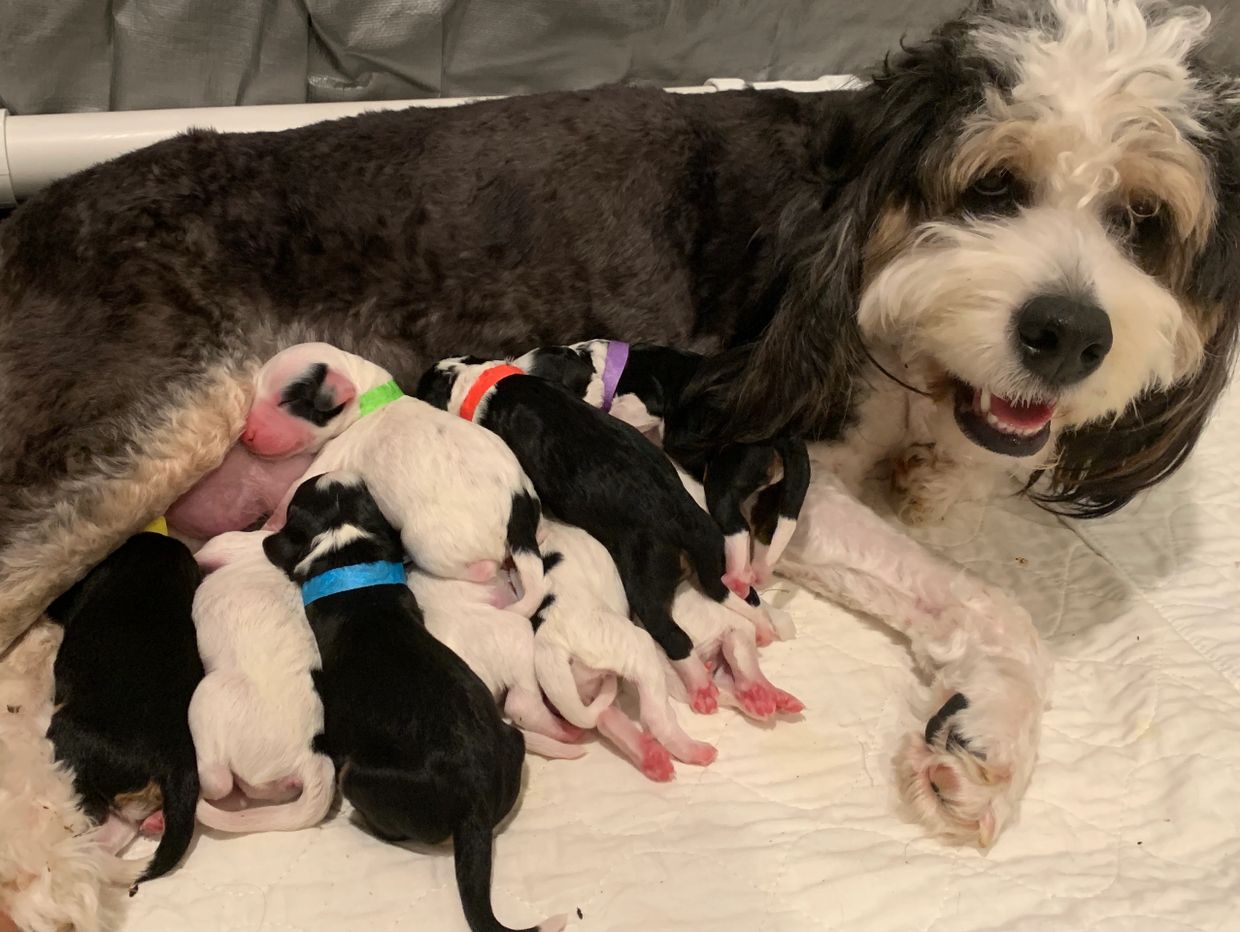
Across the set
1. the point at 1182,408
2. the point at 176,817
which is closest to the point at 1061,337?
the point at 1182,408

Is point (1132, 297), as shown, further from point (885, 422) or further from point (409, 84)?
point (409, 84)

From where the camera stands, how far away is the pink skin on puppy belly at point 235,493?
168cm

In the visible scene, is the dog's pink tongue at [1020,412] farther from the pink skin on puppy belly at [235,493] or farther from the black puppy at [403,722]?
the pink skin on puppy belly at [235,493]

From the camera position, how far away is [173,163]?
164 centimetres

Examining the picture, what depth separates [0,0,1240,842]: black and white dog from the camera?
4.40 feet

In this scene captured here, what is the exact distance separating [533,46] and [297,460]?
3.70ft

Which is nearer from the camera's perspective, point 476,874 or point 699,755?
point 476,874

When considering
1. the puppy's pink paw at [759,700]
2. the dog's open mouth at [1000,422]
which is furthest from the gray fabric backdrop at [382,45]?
the puppy's pink paw at [759,700]

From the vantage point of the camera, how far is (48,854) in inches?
46.8

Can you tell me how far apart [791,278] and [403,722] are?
882mm

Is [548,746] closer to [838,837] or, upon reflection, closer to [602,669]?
[602,669]

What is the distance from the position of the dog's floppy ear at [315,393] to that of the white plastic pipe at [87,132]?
2.07 ft

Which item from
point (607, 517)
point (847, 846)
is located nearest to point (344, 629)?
point (607, 517)

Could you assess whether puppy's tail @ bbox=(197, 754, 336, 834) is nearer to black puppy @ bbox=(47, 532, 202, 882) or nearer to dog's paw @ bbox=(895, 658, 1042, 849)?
black puppy @ bbox=(47, 532, 202, 882)
